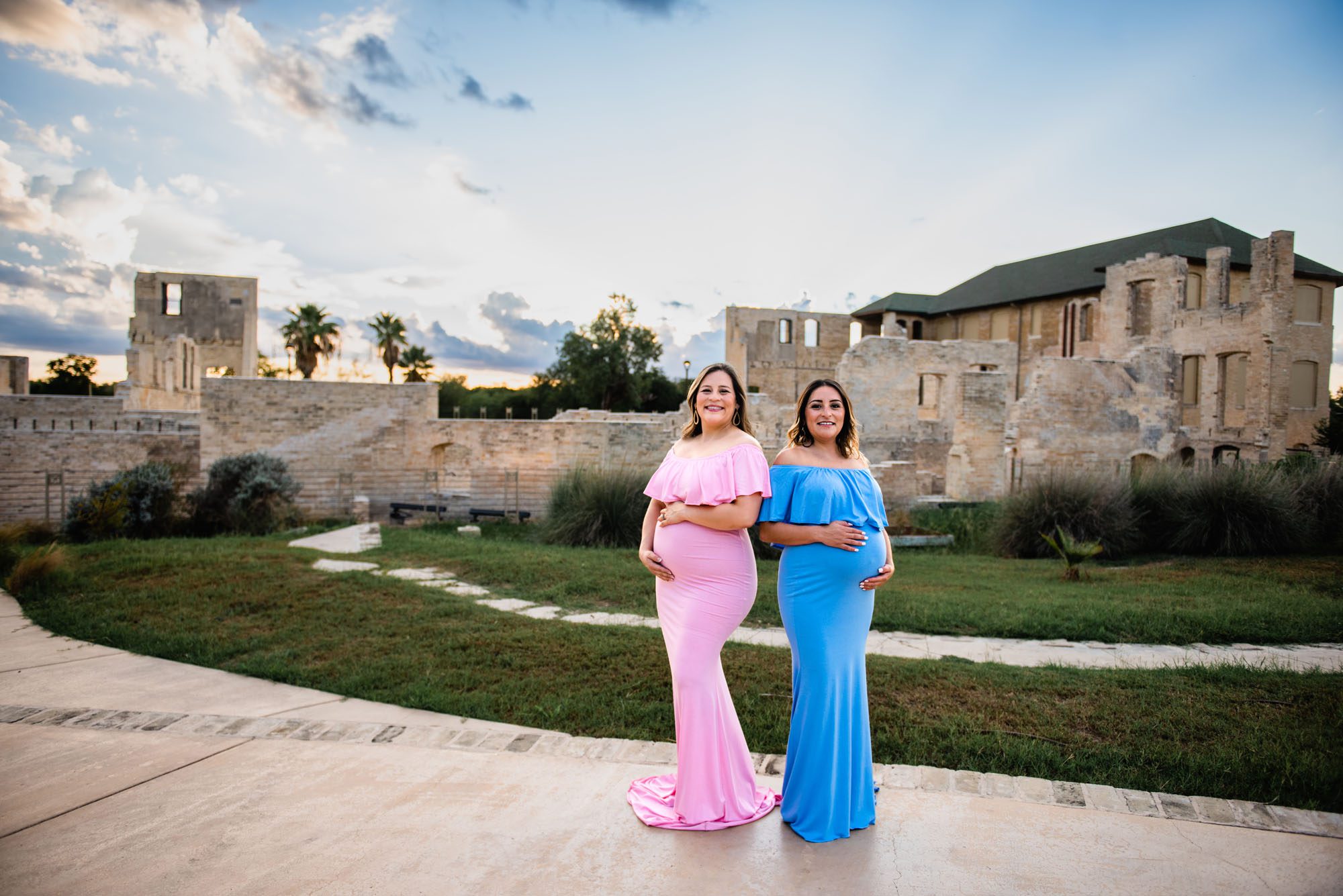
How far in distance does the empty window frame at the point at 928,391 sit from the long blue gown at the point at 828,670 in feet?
93.5

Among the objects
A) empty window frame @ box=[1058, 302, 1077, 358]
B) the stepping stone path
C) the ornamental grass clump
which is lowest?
the stepping stone path

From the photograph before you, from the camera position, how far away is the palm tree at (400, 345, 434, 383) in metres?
42.2

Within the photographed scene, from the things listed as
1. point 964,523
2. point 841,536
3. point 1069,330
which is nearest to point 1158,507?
point 964,523

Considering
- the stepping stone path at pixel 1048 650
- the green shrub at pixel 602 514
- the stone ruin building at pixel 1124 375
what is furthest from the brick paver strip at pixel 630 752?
the stone ruin building at pixel 1124 375

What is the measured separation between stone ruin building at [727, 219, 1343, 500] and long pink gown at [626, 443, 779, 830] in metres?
14.5

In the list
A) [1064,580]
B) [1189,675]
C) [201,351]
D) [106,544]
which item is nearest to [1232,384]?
[1064,580]

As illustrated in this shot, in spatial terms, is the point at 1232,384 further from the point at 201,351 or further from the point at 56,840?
the point at 201,351

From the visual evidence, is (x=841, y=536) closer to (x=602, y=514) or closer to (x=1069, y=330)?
(x=602, y=514)

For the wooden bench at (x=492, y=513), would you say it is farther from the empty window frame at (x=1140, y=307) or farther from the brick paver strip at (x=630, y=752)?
the empty window frame at (x=1140, y=307)

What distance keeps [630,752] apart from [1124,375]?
75.8ft

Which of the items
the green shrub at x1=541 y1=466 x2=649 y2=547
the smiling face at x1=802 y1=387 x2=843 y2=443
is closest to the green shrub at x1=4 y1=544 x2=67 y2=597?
the green shrub at x1=541 y1=466 x2=649 y2=547

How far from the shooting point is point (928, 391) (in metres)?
31.4

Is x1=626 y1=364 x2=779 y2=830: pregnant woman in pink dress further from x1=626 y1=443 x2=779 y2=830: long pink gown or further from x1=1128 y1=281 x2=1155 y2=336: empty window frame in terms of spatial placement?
x1=1128 y1=281 x2=1155 y2=336: empty window frame

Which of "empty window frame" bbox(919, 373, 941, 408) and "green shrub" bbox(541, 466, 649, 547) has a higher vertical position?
"empty window frame" bbox(919, 373, 941, 408)
